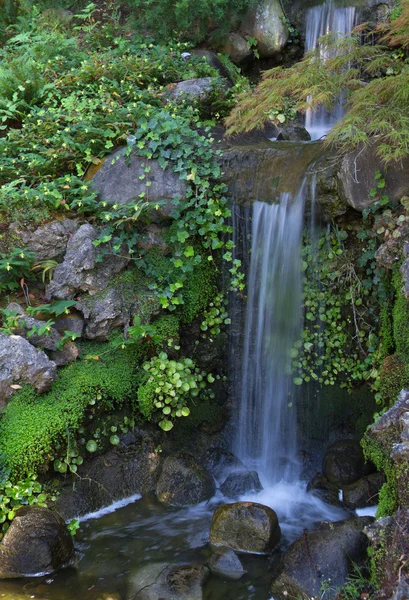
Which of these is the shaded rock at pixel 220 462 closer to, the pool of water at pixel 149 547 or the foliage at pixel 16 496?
the pool of water at pixel 149 547

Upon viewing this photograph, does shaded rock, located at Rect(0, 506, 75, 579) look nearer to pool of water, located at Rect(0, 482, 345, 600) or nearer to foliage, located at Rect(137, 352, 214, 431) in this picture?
pool of water, located at Rect(0, 482, 345, 600)

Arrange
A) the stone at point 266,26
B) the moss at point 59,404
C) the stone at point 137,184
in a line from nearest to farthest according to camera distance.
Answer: the moss at point 59,404, the stone at point 137,184, the stone at point 266,26

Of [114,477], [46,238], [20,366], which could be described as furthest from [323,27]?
[114,477]

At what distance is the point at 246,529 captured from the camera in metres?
4.74

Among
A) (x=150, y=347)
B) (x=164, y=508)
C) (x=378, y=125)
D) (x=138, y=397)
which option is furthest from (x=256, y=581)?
(x=378, y=125)

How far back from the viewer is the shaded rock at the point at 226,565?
14.6 feet

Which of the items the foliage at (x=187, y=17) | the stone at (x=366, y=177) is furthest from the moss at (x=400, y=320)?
the foliage at (x=187, y=17)

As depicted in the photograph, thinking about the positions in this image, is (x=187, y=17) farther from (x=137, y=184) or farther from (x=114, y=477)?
(x=114, y=477)

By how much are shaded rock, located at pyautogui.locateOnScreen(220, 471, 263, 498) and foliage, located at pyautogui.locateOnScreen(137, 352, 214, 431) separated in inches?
32.9

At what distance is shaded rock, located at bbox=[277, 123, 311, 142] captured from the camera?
7.57 m

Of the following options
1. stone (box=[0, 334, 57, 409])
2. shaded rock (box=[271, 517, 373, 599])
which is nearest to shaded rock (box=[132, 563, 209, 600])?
shaded rock (box=[271, 517, 373, 599])

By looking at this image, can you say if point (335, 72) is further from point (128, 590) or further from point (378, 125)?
point (128, 590)

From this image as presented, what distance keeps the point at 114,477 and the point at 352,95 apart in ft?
14.9

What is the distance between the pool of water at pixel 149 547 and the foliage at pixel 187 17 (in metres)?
7.00
